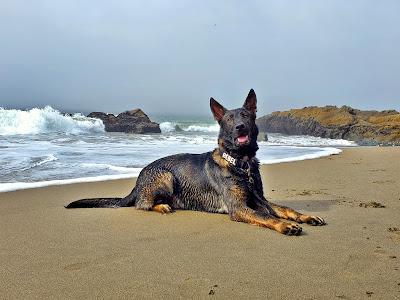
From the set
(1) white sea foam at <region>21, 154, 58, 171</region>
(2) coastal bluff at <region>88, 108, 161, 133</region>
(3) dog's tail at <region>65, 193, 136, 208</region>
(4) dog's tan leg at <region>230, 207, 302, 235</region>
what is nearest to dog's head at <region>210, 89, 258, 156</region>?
(4) dog's tan leg at <region>230, 207, 302, 235</region>

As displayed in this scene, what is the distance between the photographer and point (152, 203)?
5.82 meters

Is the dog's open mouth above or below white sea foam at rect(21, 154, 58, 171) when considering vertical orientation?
above

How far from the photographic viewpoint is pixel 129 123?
35750mm

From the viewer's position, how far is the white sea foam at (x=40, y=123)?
1177 inches

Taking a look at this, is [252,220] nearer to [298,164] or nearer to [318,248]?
[318,248]

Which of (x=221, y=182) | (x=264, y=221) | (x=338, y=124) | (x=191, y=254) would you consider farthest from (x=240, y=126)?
(x=338, y=124)

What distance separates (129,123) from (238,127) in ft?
102

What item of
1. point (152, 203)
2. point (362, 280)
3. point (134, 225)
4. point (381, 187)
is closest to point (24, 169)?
point (152, 203)

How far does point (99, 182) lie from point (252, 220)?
4.25m

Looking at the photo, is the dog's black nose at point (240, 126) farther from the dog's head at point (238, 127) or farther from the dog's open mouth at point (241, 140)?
the dog's open mouth at point (241, 140)

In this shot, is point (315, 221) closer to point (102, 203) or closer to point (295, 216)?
point (295, 216)

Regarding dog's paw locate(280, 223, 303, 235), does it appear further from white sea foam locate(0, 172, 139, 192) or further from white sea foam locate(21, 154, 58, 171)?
white sea foam locate(21, 154, 58, 171)

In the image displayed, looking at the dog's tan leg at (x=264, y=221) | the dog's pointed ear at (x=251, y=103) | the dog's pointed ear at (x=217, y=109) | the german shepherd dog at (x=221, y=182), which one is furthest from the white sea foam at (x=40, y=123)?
the dog's tan leg at (x=264, y=221)

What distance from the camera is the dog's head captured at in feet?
17.5
